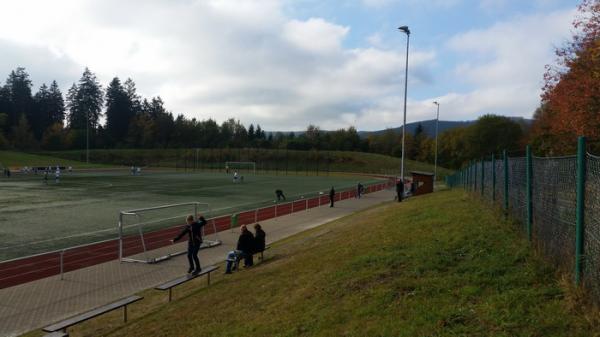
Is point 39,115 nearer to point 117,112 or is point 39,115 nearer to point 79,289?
point 117,112

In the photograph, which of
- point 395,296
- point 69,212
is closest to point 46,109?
point 69,212

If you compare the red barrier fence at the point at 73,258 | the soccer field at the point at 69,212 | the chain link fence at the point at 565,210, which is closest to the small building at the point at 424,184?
the soccer field at the point at 69,212

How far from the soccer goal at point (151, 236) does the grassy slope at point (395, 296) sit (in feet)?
14.2

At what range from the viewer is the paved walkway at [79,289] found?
9.24 metres

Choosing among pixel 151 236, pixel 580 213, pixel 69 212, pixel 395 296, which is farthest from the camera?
pixel 69 212

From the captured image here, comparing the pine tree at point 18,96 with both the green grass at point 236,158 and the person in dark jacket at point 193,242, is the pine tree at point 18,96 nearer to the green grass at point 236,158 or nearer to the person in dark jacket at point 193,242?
the green grass at point 236,158

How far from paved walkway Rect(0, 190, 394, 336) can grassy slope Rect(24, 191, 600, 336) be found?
1.07 meters

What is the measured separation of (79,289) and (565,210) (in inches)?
417

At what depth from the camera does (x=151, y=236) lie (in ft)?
60.6

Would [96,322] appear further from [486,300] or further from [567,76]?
[567,76]

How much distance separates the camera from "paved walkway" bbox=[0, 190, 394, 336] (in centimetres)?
924

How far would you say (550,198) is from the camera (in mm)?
6359

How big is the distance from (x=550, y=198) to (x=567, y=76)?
20277mm

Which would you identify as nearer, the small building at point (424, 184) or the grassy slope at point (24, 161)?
the small building at point (424, 184)
